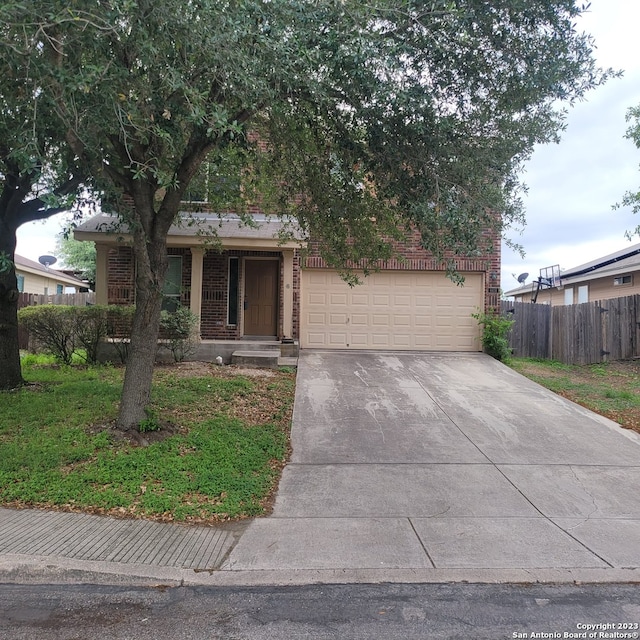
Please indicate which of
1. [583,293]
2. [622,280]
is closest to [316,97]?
[622,280]

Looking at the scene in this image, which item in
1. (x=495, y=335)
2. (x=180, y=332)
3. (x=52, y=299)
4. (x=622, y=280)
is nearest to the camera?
(x=180, y=332)

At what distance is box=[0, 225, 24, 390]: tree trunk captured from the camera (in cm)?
830

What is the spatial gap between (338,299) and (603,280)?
13.8 meters

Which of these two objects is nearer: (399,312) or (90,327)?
(90,327)

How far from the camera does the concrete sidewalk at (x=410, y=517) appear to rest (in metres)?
3.69

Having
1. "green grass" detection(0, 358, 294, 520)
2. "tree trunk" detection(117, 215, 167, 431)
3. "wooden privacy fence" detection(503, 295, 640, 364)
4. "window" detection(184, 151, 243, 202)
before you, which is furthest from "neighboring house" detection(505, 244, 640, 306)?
"tree trunk" detection(117, 215, 167, 431)

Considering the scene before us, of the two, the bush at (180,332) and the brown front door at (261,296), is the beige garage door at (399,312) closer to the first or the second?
the brown front door at (261,296)

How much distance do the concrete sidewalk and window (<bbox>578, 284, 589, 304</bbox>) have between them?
16.1 meters

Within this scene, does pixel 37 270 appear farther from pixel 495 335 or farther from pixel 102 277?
pixel 495 335

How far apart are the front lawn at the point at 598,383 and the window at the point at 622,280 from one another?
751 cm

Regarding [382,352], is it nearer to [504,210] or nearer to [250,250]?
[250,250]

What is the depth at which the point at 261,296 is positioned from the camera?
13633mm

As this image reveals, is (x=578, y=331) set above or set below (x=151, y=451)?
above

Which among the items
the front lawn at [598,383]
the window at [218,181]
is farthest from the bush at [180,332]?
the front lawn at [598,383]
